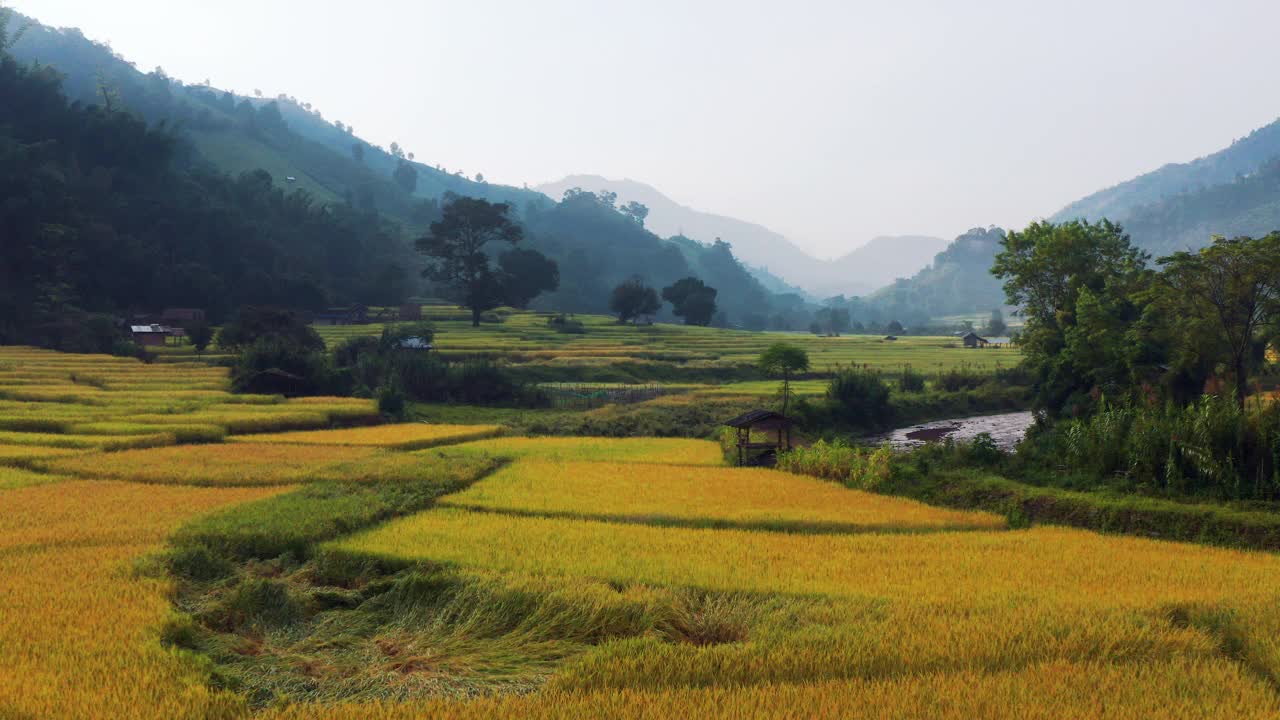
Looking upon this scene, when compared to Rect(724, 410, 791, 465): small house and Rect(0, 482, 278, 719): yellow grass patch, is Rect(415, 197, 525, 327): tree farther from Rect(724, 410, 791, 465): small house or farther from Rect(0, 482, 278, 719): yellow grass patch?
Rect(0, 482, 278, 719): yellow grass patch

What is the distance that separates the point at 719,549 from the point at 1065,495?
7.82 metres

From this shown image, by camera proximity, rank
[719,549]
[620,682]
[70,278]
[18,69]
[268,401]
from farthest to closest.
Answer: [18,69] → [70,278] → [268,401] → [719,549] → [620,682]

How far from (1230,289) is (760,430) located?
14.0 m

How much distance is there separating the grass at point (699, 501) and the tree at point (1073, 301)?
46.0ft

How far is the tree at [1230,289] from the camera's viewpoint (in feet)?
72.1

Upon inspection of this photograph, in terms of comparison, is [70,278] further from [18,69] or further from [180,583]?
[180,583]

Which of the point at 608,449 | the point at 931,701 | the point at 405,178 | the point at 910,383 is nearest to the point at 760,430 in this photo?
the point at 608,449

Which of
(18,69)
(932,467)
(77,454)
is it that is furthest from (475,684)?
(18,69)

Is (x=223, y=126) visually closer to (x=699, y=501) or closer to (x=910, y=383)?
(x=910, y=383)

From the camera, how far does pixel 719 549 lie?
35.2ft

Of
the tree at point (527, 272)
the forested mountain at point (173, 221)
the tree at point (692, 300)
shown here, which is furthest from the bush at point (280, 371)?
the tree at point (692, 300)

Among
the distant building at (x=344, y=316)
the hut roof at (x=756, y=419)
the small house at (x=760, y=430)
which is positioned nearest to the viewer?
the hut roof at (x=756, y=419)

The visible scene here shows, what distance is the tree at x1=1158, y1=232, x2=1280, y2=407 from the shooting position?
2198 centimetres

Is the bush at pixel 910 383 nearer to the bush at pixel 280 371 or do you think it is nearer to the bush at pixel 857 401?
the bush at pixel 857 401
